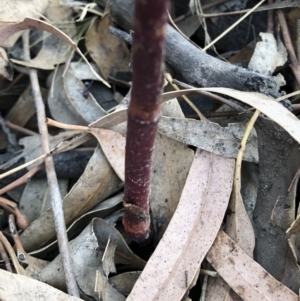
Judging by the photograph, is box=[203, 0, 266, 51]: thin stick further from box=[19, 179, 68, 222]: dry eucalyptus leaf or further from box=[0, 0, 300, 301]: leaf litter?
box=[19, 179, 68, 222]: dry eucalyptus leaf

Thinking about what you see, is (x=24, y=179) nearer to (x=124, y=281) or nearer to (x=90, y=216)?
(x=90, y=216)

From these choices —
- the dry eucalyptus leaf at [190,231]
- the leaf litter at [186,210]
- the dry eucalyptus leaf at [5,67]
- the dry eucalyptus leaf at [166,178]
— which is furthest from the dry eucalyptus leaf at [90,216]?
the dry eucalyptus leaf at [5,67]

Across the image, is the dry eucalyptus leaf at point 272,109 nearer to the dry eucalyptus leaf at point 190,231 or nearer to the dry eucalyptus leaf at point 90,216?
the dry eucalyptus leaf at point 190,231

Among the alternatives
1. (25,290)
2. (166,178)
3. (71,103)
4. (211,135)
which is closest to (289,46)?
(211,135)

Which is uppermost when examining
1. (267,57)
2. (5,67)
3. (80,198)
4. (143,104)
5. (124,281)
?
(143,104)

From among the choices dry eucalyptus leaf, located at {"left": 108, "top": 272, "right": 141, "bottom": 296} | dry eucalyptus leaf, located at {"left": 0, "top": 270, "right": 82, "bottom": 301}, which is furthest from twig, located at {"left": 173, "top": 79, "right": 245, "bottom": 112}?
dry eucalyptus leaf, located at {"left": 0, "top": 270, "right": 82, "bottom": 301}
